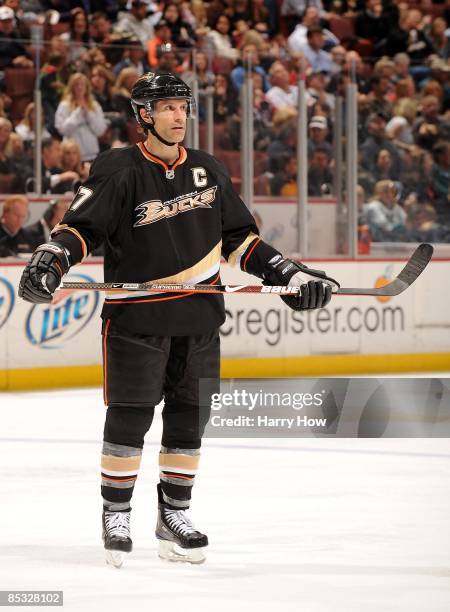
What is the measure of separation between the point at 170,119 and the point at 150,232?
339mm

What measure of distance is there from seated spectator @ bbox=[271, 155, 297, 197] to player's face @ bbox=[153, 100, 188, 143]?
5775 millimetres

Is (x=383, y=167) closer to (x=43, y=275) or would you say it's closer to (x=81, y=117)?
(x=81, y=117)

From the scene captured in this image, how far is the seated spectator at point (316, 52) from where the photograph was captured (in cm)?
1018

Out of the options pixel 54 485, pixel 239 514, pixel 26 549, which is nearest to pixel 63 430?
pixel 54 485

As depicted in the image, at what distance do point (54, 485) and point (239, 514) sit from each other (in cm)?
97

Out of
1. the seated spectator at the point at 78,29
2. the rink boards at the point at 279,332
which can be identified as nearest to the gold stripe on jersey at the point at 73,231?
the rink boards at the point at 279,332

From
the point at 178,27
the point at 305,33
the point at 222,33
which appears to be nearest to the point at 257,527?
the point at 178,27

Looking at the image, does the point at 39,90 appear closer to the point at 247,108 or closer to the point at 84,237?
the point at 247,108

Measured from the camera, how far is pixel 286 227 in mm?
9836

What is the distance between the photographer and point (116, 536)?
154 inches

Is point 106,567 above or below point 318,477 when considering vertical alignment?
above

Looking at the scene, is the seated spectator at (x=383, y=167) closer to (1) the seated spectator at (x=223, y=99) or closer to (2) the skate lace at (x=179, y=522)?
(1) the seated spectator at (x=223, y=99)

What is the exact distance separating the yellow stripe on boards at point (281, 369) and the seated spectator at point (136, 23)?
2.91 metres

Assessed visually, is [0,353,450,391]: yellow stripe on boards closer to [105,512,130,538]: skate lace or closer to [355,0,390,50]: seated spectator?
[355,0,390,50]: seated spectator
